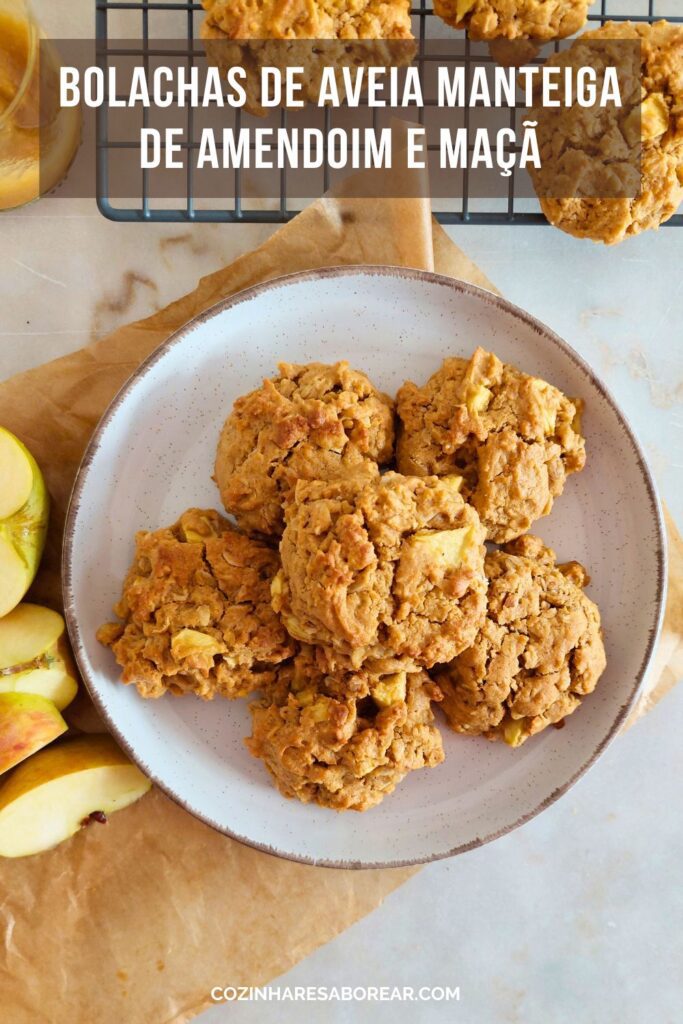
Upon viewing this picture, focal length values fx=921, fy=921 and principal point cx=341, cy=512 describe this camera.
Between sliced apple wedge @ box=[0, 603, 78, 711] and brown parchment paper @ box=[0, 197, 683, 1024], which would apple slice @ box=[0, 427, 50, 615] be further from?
brown parchment paper @ box=[0, 197, 683, 1024]

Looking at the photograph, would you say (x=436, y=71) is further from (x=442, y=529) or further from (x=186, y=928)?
(x=186, y=928)

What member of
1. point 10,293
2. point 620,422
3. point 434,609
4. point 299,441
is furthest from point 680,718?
point 10,293

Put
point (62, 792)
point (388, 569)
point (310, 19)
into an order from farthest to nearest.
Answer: point (62, 792) → point (310, 19) → point (388, 569)

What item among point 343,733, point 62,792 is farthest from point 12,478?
point 343,733

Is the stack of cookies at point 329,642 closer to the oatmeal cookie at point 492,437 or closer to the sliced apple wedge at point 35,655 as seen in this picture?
the oatmeal cookie at point 492,437

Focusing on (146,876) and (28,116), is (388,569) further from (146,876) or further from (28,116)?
(28,116)

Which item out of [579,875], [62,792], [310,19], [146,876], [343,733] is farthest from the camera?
[579,875]
